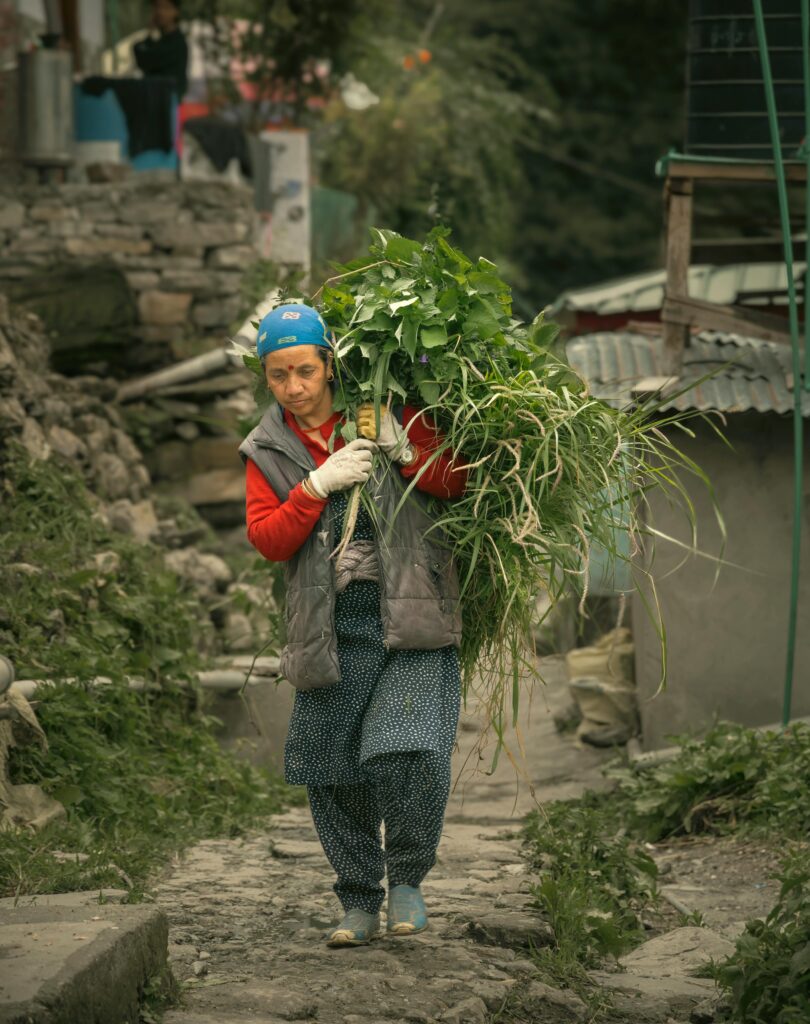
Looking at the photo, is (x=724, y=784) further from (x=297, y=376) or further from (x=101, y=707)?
(x=297, y=376)

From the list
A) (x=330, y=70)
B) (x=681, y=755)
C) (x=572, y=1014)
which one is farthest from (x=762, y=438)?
(x=330, y=70)

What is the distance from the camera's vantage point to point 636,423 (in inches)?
164

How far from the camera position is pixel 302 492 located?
12.4ft

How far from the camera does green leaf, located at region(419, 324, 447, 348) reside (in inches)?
152

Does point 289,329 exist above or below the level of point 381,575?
above

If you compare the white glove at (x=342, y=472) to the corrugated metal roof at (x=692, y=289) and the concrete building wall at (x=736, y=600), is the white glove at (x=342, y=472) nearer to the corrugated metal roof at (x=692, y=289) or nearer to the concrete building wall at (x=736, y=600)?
the concrete building wall at (x=736, y=600)

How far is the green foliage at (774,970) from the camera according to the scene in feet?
11.4

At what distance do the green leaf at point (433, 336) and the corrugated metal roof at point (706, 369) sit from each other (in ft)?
8.67

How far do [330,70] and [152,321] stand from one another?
4.42m

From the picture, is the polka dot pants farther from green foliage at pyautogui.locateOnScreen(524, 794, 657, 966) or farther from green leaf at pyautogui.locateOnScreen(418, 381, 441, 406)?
green leaf at pyautogui.locateOnScreen(418, 381, 441, 406)

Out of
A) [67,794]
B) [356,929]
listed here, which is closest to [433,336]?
[356,929]

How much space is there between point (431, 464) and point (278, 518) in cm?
43

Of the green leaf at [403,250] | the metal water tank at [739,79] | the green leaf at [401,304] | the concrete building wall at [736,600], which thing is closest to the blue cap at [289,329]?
the green leaf at [401,304]

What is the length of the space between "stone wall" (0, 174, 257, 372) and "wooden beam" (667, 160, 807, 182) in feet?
13.2
